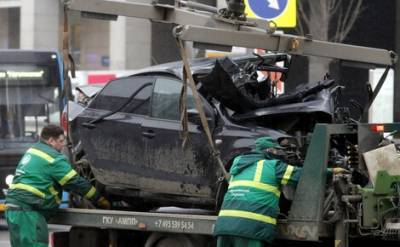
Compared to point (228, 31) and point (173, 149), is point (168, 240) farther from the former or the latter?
point (228, 31)

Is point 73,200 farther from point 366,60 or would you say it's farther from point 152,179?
point 366,60

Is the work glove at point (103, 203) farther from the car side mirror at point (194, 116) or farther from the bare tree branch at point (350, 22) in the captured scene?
the bare tree branch at point (350, 22)

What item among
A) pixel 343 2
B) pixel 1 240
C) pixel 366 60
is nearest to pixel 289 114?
pixel 366 60

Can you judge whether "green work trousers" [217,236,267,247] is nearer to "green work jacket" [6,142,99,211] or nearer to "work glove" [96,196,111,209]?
"green work jacket" [6,142,99,211]

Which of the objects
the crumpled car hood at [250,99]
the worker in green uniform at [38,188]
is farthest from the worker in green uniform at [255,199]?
the worker in green uniform at [38,188]

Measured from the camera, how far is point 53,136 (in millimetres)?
9016

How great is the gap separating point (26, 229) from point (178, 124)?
5.97 ft

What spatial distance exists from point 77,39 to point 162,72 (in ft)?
98.9

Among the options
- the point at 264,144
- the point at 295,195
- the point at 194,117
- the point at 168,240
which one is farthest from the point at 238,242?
the point at 194,117

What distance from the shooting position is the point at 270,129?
28.5 feet

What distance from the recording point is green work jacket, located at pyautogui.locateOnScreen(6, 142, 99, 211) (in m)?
8.88

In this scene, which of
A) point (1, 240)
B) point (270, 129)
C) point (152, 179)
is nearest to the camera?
point (270, 129)

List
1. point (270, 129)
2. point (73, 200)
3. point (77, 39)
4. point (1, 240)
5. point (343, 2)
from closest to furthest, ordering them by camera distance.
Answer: point (270, 129), point (73, 200), point (1, 240), point (343, 2), point (77, 39)

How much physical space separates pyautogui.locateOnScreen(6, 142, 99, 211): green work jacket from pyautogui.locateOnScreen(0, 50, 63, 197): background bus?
621 cm
